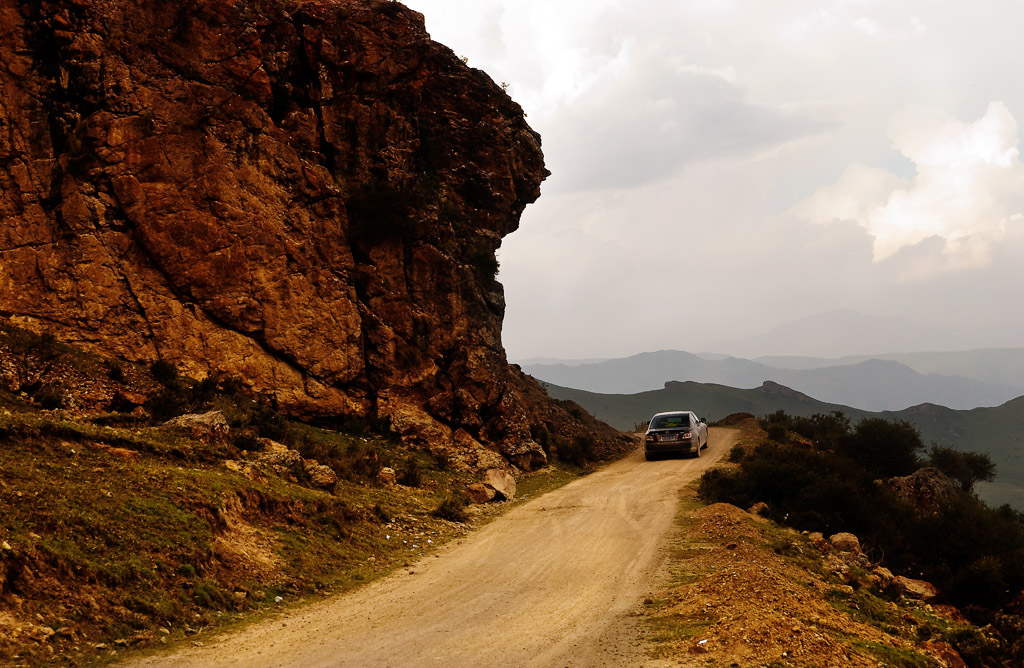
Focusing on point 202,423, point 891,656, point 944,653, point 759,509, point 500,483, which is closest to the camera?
point 891,656

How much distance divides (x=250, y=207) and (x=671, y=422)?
21.2 m

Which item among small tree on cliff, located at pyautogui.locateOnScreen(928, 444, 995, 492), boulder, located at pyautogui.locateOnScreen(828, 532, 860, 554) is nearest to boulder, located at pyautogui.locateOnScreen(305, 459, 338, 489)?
boulder, located at pyautogui.locateOnScreen(828, 532, 860, 554)

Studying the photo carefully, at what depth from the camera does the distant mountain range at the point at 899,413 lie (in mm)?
101925

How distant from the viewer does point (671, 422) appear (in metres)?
30.6

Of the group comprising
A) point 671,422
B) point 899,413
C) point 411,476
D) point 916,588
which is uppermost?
point 671,422

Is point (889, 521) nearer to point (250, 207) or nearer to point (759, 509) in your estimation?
point (759, 509)

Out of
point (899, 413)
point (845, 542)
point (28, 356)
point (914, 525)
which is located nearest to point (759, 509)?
point (845, 542)

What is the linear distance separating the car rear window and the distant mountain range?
58.0m

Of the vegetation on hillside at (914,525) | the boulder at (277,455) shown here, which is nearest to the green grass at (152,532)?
the boulder at (277,455)

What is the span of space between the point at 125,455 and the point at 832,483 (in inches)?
742

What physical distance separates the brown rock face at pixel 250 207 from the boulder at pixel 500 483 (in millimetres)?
2382

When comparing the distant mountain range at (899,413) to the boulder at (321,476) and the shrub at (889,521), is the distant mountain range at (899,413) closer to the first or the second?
the shrub at (889,521)

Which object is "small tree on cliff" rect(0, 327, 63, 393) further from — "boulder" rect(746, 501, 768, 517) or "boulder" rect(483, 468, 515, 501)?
"boulder" rect(746, 501, 768, 517)

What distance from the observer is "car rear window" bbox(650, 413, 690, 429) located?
3031 centimetres
